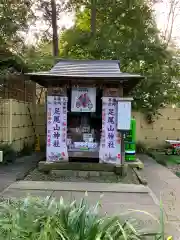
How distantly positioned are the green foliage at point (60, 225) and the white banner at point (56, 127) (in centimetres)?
558

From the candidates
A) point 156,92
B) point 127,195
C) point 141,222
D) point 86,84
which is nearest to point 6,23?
point 86,84

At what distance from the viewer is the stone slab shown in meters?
7.75

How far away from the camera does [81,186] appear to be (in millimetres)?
8062

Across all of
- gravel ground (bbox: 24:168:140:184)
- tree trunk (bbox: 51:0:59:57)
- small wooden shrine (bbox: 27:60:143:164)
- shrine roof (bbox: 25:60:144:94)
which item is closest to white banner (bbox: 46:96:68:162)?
small wooden shrine (bbox: 27:60:143:164)

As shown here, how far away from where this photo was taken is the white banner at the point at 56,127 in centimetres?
990

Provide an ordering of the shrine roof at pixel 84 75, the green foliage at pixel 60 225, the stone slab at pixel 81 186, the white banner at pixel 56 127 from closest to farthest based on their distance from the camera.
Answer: the green foliage at pixel 60 225 → the stone slab at pixel 81 186 → the shrine roof at pixel 84 75 → the white banner at pixel 56 127

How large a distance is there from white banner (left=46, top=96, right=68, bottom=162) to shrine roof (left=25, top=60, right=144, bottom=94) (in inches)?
20.2

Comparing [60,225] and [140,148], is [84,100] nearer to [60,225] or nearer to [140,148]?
[60,225]

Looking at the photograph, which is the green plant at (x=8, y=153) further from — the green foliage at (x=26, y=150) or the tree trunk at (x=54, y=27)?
the tree trunk at (x=54, y=27)

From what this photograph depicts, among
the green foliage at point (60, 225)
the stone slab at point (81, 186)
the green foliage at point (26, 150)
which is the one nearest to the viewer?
the green foliage at point (60, 225)

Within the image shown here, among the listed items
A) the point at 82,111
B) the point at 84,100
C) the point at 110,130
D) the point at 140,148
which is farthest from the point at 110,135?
the point at 140,148

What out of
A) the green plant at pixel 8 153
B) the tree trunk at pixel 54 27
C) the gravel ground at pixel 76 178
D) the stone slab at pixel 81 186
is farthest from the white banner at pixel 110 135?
the tree trunk at pixel 54 27

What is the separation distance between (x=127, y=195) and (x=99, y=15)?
1227 centimetres

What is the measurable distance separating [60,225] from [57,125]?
20.1 feet
